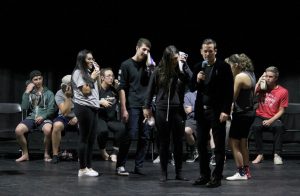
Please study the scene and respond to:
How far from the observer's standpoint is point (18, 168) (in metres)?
7.51

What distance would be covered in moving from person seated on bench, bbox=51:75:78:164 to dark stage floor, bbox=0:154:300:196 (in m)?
0.40

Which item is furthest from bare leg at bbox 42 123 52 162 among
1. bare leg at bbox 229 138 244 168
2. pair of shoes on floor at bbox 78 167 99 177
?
bare leg at bbox 229 138 244 168

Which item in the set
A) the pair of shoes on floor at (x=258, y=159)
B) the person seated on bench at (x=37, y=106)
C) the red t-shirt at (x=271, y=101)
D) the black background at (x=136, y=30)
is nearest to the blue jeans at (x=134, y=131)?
the person seated on bench at (x=37, y=106)

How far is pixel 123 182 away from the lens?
6406mm

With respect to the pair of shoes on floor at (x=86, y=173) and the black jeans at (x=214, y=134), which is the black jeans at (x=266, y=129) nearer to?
the black jeans at (x=214, y=134)

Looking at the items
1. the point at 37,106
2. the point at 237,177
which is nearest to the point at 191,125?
the point at 237,177

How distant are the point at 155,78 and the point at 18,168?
2.16m

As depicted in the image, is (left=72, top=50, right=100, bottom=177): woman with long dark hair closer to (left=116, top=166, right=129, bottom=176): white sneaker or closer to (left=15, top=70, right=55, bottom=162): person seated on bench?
(left=116, top=166, right=129, bottom=176): white sneaker

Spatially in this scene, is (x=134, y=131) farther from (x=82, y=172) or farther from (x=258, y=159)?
(x=258, y=159)

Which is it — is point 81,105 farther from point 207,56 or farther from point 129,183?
point 207,56

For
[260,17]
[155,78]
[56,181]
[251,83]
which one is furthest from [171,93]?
[260,17]

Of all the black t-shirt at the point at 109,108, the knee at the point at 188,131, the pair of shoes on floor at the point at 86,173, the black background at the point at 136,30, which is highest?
the black background at the point at 136,30

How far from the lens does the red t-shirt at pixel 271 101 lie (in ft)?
28.2

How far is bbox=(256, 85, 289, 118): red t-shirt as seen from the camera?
861cm
